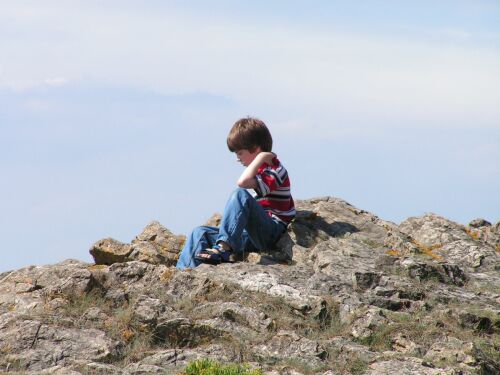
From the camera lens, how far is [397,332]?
13094 mm

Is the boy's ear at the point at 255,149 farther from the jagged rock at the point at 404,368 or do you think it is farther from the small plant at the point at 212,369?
the small plant at the point at 212,369

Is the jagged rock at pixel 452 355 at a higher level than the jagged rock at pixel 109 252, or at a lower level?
lower

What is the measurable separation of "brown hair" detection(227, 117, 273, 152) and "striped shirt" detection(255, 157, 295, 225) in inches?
18.2

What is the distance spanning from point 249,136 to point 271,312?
4.30 meters

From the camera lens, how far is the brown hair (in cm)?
1641

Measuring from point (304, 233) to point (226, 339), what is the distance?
17.8 ft

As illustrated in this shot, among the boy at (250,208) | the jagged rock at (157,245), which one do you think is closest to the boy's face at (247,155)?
the boy at (250,208)

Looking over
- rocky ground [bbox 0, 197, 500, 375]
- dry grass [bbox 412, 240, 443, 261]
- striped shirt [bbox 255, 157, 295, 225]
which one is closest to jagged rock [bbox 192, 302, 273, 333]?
rocky ground [bbox 0, 197, 500, 375]

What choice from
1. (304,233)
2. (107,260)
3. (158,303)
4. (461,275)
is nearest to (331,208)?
(304,233)

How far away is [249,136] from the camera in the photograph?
16.4 metres

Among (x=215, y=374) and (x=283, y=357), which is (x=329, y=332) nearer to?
(x=283, y=357)

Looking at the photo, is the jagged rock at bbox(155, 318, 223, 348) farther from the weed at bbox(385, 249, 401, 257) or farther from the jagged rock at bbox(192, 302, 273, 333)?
the weed at bbox(385, 249, 401, 257)

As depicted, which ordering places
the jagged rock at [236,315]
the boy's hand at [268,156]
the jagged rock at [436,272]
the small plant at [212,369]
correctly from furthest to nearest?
the boy's hand at [268,156] → the jagged rock at [436,272] → the jagged rock at [236,315] → the small plant at [212,369]

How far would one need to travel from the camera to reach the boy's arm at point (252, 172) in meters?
15.9
